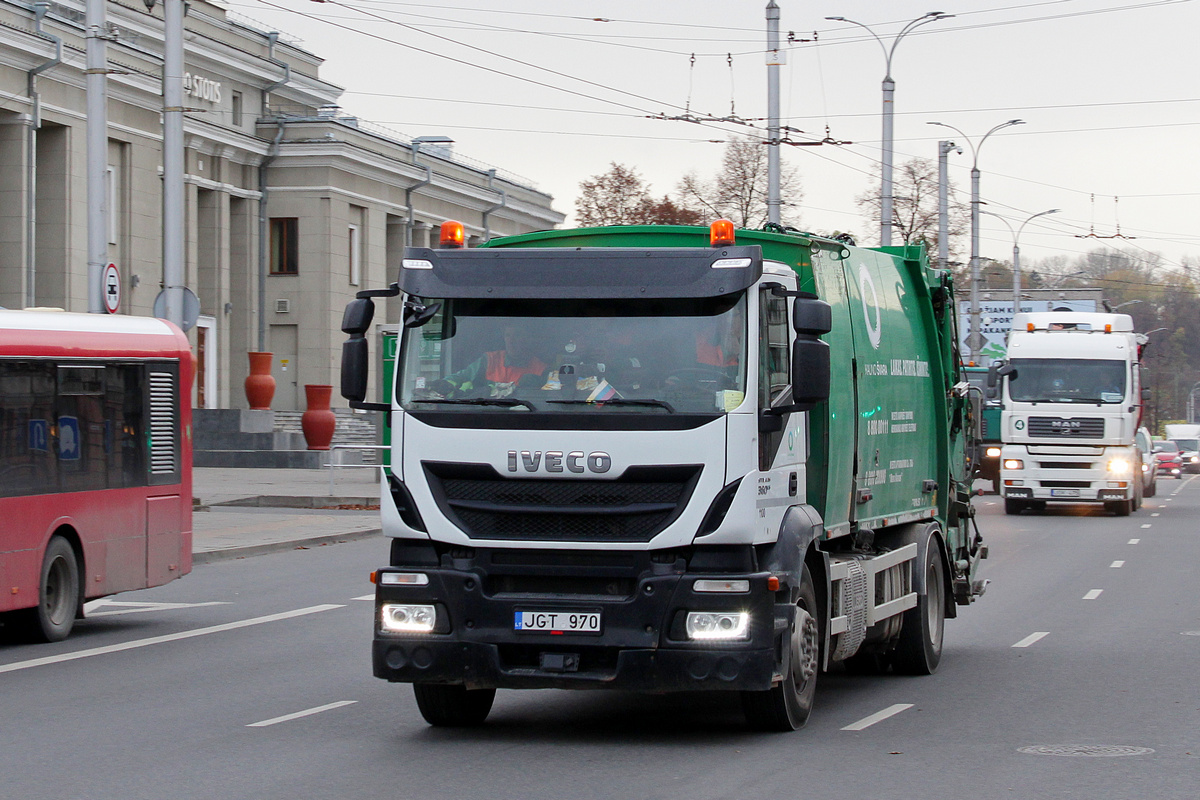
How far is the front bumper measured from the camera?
27.6 feet

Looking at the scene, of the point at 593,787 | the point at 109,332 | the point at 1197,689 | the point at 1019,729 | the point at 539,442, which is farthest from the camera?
the point at 109,332

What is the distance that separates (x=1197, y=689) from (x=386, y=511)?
5.61 meters

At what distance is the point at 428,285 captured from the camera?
8.79 m

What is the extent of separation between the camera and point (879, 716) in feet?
32.7

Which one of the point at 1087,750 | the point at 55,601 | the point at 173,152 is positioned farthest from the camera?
the point at 173,152

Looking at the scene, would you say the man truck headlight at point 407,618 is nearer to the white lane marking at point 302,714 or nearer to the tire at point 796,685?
the white lane marking at point 302,714

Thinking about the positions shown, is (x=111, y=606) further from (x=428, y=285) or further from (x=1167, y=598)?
(x=1167, y=598)

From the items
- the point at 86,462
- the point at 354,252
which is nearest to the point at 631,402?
the point at 86,462

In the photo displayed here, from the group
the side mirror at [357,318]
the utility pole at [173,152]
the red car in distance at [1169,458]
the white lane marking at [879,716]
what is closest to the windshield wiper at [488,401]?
the side mirror at [357,318]

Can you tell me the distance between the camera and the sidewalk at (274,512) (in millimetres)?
22797

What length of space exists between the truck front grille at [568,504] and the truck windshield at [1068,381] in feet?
79.3

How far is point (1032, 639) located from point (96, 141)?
1339 centimetres

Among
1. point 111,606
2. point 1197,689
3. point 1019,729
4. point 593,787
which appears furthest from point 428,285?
point 111,606

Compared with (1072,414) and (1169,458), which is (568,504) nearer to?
(1072,414)
